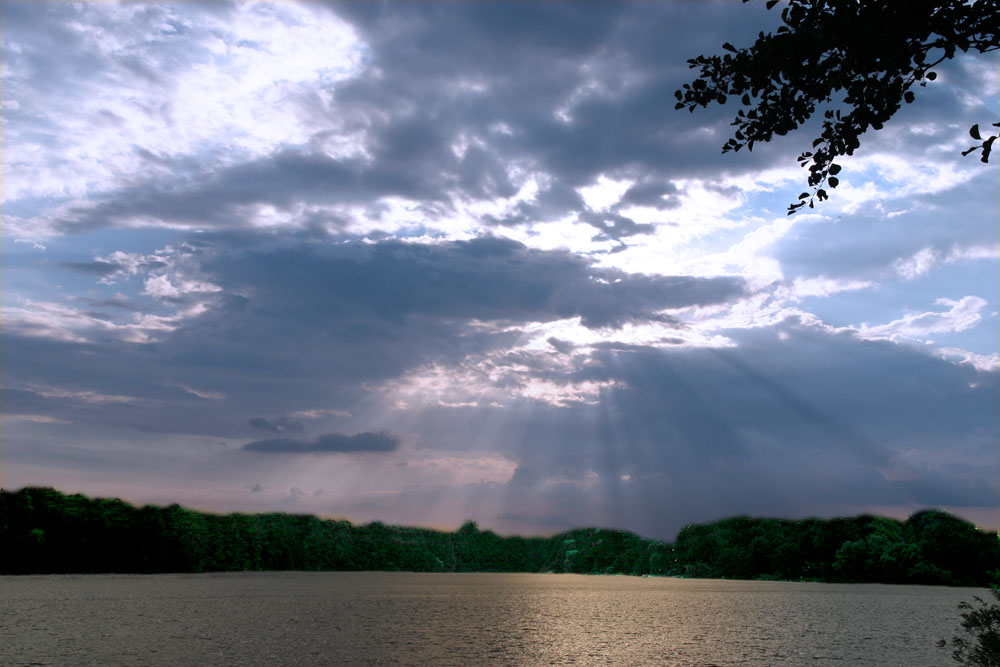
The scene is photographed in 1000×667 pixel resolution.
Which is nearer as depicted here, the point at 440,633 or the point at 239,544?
the point at 440,633

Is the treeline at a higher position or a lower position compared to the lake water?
higher

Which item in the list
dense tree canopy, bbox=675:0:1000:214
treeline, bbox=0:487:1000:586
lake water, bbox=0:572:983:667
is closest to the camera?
dense tree canopy, bbox=675:0:1000:214

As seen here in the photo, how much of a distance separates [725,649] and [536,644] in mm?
10096

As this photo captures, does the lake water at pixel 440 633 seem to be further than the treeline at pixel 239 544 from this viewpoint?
No

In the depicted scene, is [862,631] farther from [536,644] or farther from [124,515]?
[124,515]

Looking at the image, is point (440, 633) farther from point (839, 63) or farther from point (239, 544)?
point (239, 544)

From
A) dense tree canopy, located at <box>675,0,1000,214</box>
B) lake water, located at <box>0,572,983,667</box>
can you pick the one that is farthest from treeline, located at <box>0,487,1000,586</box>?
dense tree canopy, located at <box>675,0,1000,214</box>

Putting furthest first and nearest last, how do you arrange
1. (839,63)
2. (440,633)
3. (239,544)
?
(239,544)
(440,633)
(839,63)

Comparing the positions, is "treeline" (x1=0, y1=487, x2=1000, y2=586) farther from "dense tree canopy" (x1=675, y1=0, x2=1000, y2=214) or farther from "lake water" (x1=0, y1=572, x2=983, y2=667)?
"dense tree canopy" (x1=675, y1=0, x2=1000, y2=214)

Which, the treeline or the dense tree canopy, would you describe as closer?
the dense tree canopy

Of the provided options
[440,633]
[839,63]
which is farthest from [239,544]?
[839,63]

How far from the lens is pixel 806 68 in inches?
584

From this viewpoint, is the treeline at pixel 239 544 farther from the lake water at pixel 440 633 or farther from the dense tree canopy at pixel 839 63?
the dense tree canopy at pixel 839 63

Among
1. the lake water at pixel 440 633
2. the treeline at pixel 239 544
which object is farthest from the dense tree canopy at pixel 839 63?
the treeline at pixel 239 544
